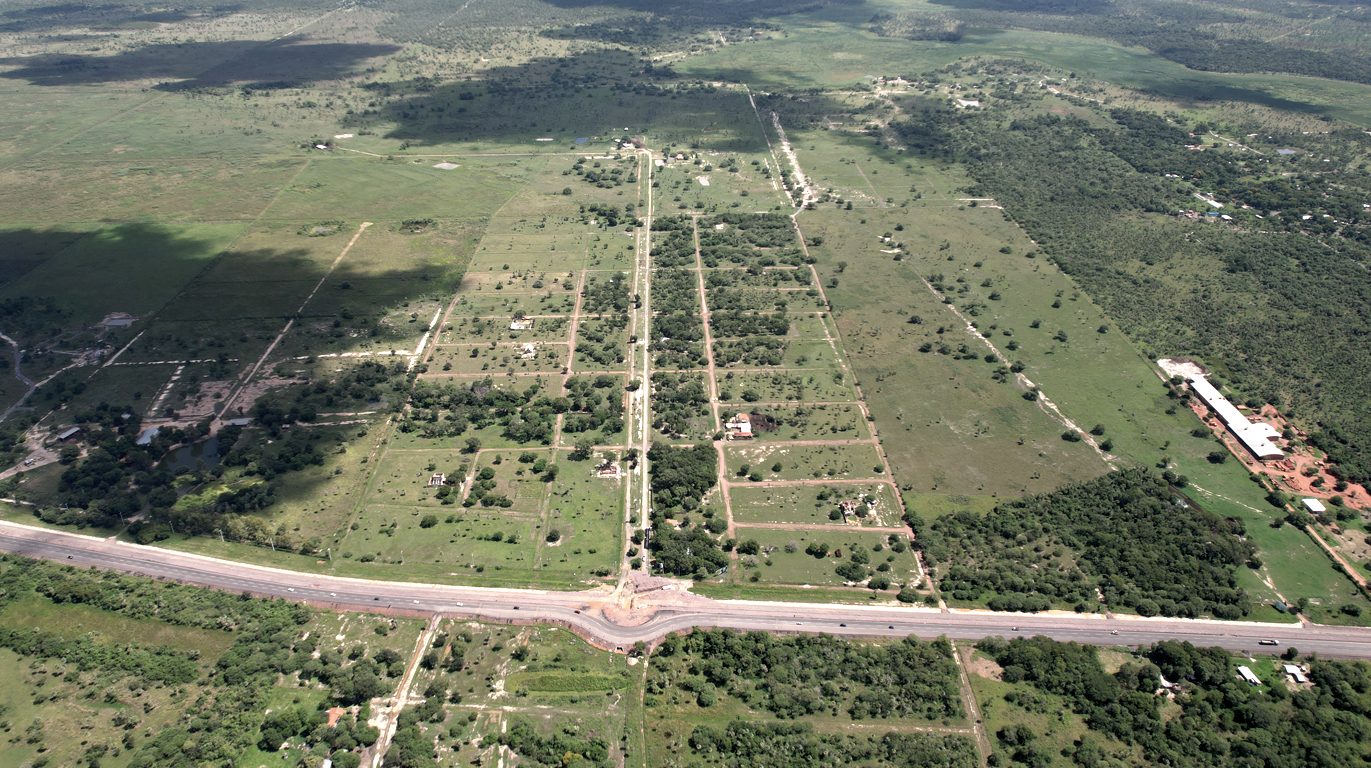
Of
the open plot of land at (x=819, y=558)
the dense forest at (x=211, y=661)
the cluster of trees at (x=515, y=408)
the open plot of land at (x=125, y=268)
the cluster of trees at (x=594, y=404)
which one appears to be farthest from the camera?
the open plot of land at (x=125, y=268)

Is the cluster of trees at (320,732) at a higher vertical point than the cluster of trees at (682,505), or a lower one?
lower

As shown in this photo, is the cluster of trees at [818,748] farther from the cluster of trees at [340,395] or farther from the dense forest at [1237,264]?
the dense forest at [1237,264]

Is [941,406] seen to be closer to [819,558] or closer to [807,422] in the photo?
[807,422]

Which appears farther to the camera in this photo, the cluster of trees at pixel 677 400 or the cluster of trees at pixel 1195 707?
the cluster of trees at pixel 677 400

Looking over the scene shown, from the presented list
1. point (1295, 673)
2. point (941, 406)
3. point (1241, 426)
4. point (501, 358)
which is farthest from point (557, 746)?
point (1241, 426)

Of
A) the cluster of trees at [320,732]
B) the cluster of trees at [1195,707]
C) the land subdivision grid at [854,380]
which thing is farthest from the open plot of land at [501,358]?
the cluster of trees at [1195,707]

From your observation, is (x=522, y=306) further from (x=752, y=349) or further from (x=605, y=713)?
(x=605, y=713)

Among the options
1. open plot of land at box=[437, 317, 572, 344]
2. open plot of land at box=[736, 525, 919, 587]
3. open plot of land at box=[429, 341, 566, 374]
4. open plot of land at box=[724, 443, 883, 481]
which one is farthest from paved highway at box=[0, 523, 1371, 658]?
open plot of land at box=[437, 317, 572, 344]

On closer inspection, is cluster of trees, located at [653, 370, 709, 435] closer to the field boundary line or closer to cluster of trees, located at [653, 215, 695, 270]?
cluster of trees, located at [653, 215, 695, 270]
